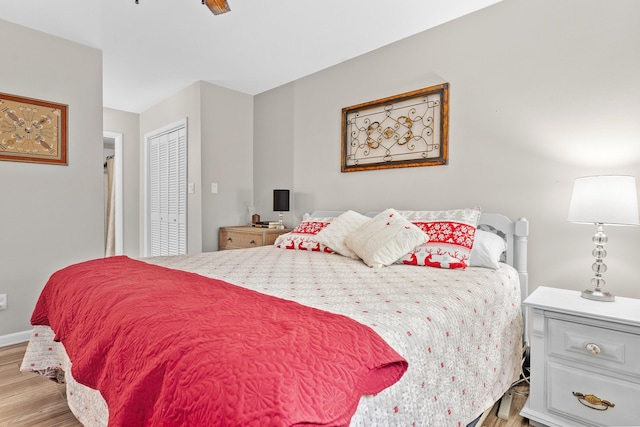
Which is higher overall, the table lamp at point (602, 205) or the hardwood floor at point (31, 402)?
the table lamp at point (602, 205)

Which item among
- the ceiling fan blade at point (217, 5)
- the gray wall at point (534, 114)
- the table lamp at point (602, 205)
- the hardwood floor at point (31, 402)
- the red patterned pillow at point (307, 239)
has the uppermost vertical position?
the ceiling fan blade at point (217, 5)

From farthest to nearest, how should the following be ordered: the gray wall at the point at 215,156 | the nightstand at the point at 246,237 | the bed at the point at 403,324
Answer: the gray wall at the point at 215,156, the nightstand at the point at 246,237, the bed at the point at 403,324

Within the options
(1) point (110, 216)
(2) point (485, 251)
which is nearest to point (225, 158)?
(1) point (110, 216)

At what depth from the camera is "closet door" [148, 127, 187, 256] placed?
416cm

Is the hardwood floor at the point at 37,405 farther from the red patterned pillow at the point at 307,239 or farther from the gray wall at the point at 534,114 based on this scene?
the red patterned pillow at the point at 307,239

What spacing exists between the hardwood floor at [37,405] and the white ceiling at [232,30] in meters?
2.53

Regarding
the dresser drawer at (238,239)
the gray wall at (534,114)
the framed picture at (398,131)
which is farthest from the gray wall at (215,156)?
the gray wall at (534,114)

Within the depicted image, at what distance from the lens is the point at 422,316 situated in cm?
112

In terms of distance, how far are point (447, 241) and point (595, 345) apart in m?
0.81

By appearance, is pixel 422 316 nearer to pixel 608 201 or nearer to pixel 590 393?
pixel 590 393

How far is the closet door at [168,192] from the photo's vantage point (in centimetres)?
416

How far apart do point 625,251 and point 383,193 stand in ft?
5.22

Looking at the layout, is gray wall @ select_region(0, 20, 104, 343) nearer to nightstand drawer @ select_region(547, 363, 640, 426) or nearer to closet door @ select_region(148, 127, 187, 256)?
closet door @ select_region(148, 127, 187, 256)

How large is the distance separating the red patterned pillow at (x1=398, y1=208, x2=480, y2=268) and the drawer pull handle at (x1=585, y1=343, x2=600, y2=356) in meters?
0.62
